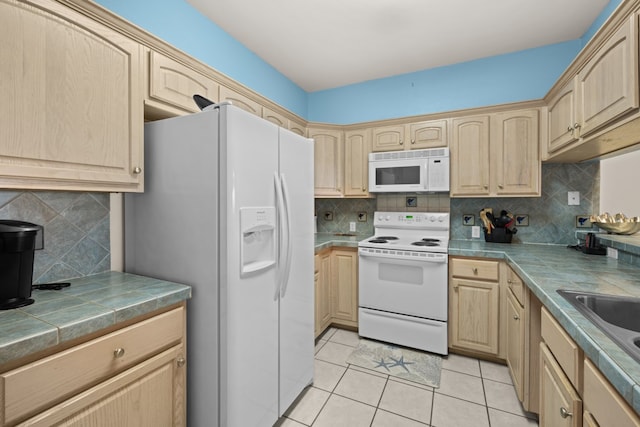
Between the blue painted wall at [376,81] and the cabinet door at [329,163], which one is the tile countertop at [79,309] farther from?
the cabinet door at [329,163]

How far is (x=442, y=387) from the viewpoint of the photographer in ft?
6.59

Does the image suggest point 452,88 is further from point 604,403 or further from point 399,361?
point 604,403

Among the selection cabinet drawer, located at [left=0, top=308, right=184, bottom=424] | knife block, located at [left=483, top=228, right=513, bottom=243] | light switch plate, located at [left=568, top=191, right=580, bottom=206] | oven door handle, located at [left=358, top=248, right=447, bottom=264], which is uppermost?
light switch plate, located at [left=568, top=191, right=580, bottom=206]

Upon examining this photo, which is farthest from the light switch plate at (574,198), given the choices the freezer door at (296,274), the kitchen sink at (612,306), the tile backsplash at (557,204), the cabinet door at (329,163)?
the freezer door at (296,274)

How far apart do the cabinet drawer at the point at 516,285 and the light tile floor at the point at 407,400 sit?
2.24 feet

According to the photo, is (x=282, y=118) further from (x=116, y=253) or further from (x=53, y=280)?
(x=53, y=280)

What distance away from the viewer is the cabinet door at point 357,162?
3.02m

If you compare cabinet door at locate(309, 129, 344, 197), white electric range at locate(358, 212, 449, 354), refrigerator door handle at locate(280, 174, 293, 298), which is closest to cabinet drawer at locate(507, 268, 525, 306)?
white electric range at locate(358, 212, 449, 354)

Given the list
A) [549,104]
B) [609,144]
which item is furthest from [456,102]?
[609,144]

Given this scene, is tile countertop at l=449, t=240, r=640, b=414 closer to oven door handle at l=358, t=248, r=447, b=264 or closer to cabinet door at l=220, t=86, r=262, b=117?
oven door handle at l=358, t=248, r=447, b=264

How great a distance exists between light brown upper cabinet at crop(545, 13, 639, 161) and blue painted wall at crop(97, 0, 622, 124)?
0.63 meters

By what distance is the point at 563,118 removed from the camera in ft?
6.52

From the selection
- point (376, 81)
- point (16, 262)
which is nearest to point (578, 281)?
point (16, 262)

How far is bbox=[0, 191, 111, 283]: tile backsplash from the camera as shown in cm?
134
